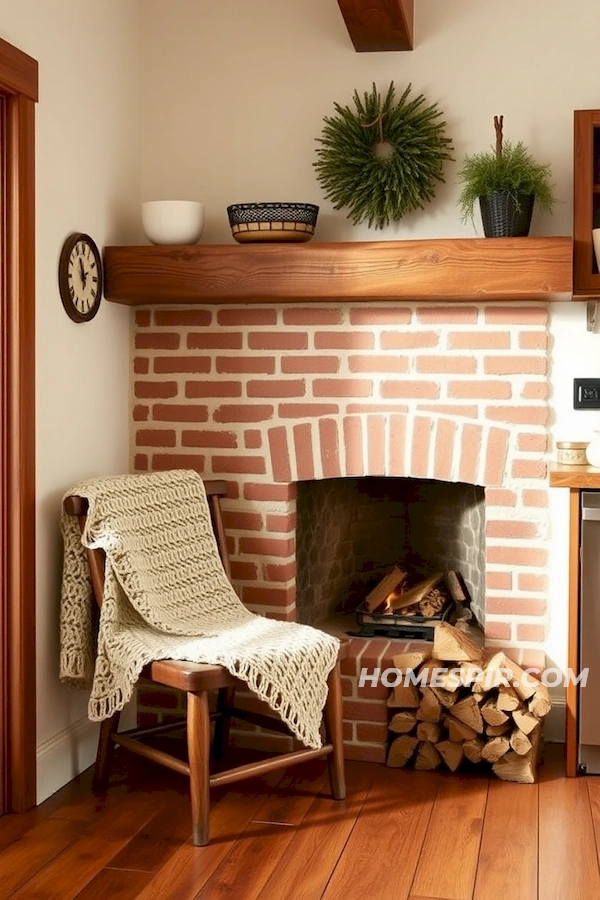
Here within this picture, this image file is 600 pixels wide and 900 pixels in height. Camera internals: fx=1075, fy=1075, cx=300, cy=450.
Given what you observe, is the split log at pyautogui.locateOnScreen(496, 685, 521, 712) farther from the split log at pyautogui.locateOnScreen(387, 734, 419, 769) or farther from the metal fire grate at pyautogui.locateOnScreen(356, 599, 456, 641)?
the metal fire grate at pyautogui.locateOnScreen(356, 599, 456, 641)

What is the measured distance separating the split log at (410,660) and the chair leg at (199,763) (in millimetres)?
791

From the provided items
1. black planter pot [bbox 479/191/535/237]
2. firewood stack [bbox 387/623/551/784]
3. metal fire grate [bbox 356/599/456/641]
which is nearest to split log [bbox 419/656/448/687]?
firewood stack [bbox 387/623/551/784]

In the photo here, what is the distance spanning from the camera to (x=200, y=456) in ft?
11.2

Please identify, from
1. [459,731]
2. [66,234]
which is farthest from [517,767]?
[66,234]

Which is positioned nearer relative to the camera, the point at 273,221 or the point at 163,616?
the point at 163,616

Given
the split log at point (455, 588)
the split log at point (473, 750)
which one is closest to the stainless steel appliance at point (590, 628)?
the split log at point (473, 750)

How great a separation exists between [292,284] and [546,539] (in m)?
1.08

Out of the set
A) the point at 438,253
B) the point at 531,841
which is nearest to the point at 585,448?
the point at 438,253

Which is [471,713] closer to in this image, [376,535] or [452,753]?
[452,753]

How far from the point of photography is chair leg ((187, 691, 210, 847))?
8.46 ft

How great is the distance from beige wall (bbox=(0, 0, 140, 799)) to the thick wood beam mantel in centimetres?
73

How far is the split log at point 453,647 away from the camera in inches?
122

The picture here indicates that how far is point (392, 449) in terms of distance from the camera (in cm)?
329

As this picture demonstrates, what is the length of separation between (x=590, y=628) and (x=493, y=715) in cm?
36
